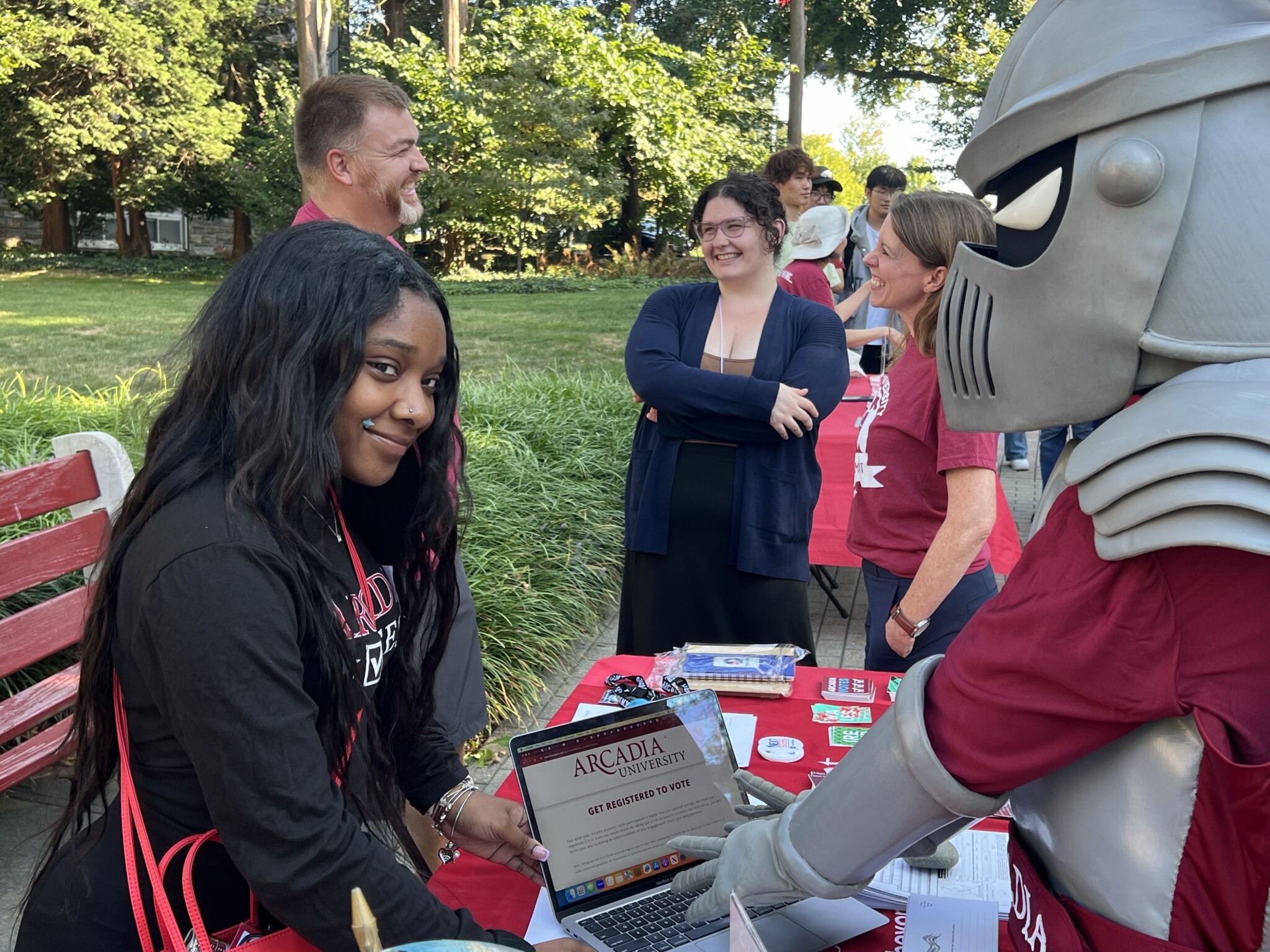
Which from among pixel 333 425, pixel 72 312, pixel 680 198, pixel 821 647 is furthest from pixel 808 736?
pixel 680 198

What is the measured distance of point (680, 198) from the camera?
2398 centimetres

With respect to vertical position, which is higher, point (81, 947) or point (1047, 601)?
point (1047, 601)

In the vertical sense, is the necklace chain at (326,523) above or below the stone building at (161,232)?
below

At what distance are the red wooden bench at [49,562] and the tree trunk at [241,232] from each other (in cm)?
2607

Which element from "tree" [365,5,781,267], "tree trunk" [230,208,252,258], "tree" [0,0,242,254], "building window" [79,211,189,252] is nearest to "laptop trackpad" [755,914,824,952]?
"tree" [365,5,781,267]

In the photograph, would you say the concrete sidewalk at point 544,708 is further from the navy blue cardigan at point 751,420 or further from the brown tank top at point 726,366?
the brown tank top at point 726,366

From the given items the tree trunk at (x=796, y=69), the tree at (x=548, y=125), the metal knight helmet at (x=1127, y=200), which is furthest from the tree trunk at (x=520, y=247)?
the metal knight helmet at (x=1127, y=200)

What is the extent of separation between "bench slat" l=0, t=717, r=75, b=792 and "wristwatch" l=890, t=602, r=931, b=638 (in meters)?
2.12

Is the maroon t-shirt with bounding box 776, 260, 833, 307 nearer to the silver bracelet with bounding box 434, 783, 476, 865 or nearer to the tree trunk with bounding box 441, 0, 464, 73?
the silver bracelet with bounding box 434, 783, 476, 865

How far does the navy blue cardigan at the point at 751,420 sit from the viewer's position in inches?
122

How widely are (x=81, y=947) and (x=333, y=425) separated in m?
0.77

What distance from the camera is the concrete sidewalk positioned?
3102mm

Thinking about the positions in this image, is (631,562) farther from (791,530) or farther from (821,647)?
(821,647)

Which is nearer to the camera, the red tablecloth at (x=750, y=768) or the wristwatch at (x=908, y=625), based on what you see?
the red tablecloth at (x=750, y=768)
